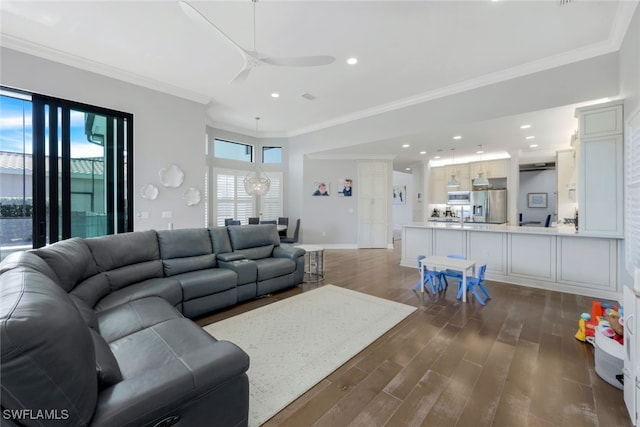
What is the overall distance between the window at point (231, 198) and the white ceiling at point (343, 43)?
2.54 m

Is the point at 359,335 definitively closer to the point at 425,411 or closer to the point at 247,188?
the point at 425,411

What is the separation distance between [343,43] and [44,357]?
403 centimetres

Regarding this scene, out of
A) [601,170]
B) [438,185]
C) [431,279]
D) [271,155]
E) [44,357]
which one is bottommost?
[431,279]

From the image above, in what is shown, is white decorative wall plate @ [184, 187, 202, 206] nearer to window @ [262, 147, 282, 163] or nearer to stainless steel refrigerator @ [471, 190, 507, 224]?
window @ [262, 147, 282, 163]

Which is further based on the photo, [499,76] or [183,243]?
[499,76]

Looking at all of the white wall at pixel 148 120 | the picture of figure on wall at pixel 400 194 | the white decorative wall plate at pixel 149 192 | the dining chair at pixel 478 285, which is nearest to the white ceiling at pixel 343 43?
the white wall at pixel 148 120

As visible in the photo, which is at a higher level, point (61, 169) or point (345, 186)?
point (345, 186)

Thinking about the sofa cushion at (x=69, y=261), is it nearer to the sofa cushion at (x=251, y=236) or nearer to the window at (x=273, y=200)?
the sofa cushion at (x=251, y=236)

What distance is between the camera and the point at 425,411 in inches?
71.0

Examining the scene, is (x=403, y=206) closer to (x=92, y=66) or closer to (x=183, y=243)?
(x=183, y=243)

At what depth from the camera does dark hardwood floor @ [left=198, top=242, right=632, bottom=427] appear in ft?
5.76

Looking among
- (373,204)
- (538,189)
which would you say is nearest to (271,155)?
(373,204)

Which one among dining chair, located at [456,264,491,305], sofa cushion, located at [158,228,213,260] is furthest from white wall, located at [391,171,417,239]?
sofa cushion, located at [158,228,213,260]

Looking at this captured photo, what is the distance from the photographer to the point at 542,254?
4.32m
